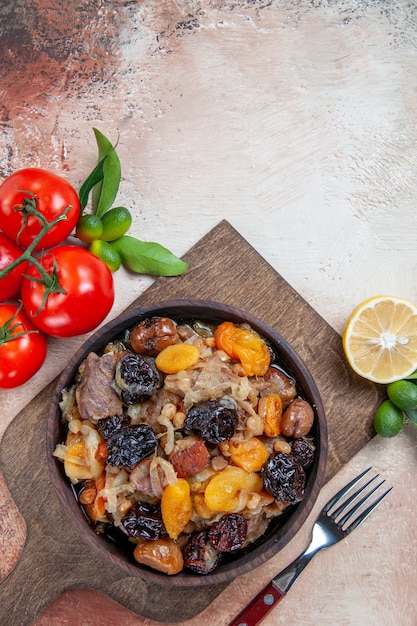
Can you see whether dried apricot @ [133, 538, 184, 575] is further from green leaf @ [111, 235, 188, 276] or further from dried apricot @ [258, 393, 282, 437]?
green leaf @ [111, 235, 188, 276]

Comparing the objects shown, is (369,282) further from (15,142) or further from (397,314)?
(15,142)

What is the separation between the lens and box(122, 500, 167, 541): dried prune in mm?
2791

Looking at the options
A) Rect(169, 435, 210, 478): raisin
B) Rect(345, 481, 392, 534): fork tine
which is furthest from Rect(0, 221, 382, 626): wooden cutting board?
Rect(169, 435, 210, 478): raisin

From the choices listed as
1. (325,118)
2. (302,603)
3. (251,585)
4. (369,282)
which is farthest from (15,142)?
(302,603)

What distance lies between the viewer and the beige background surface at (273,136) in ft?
11.4

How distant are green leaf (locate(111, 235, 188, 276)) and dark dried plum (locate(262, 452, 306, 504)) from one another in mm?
1152

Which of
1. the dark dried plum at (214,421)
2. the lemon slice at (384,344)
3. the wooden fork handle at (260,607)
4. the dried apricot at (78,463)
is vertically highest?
the dark dried plum at (214,421)

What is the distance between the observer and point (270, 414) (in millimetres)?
2902

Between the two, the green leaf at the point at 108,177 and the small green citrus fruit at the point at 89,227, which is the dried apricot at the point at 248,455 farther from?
the green leaf at the point at 108,177

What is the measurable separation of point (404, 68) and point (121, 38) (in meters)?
1.69

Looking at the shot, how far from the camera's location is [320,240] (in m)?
3.63

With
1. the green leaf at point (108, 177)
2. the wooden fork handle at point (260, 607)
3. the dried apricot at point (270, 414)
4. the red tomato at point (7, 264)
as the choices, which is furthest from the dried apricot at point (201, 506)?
the green leaf at point (108, 177)

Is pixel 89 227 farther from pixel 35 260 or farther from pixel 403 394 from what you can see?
pixel 403 394

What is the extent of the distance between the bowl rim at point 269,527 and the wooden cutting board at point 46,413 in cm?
36
